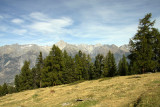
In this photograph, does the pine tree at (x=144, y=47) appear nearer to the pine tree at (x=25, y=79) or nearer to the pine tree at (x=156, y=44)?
the pine tree at (x=156, y=44)

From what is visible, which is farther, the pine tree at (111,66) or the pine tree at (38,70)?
the pine tree at (111,66)

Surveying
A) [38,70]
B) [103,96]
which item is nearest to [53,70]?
[38,70]

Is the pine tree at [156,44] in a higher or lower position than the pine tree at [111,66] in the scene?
higher

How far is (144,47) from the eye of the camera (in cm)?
3108

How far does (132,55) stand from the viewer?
3475 centimetres

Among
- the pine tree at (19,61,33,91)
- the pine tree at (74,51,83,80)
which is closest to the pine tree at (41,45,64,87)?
the pine tree at (19,61,33,91)

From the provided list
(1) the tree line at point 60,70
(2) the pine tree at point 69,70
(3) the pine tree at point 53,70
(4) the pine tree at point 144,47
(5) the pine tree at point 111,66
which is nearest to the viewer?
(4) the pine tree at point 144,47

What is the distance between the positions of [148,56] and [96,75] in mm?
35294

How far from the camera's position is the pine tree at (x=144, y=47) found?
30.6m

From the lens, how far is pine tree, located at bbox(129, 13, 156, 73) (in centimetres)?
3062

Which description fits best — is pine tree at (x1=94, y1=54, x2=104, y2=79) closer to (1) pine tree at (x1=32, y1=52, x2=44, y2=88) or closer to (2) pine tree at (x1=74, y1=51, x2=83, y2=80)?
(2) pine tree at (x1=74, y1=51, x2=83, y2=80)

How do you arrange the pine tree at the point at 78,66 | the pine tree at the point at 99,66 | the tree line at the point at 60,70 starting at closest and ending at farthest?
the tree line at the point at 60,70 < the pine tree at the point at 78,66 < the pine tree at the point at 99,66

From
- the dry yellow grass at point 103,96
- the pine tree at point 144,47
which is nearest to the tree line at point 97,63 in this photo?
the pine tree at point 144,47

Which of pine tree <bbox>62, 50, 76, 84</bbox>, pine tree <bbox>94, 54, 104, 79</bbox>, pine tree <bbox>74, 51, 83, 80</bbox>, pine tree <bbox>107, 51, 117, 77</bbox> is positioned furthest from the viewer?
pine tree <bbox>94, 54, 104, 79</bbox>
